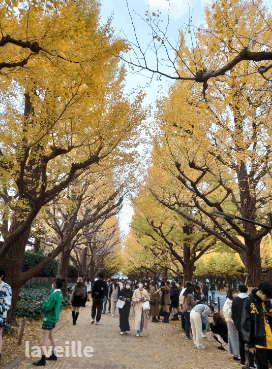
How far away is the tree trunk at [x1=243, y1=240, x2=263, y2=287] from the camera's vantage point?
26.5ft

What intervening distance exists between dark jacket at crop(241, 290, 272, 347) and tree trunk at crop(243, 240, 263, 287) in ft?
11.1

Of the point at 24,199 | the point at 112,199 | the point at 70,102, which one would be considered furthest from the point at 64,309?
the point at 70,102

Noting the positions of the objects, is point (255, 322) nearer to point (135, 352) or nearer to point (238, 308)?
point (238, 308)

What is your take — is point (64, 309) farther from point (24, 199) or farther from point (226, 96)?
point (226, 96)

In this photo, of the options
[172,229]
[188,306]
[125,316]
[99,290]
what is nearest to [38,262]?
[172,229]

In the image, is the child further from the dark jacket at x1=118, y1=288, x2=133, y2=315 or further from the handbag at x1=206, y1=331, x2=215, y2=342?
the handbag at x1=206, y1=331, x2=215, y2=342

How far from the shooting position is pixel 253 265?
26.9 feet

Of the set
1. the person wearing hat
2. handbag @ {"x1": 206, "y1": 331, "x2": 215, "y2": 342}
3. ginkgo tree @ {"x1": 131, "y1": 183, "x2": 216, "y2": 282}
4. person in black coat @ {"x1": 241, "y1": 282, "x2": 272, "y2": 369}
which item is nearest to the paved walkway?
handbag @ {"x1": 206, "y1": 331, "x2": 215, "y2": 342}

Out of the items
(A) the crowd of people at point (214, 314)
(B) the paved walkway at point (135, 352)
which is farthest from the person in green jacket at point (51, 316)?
(B) the paved walkway at point (135, 352)

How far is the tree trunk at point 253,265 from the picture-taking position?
318 inches

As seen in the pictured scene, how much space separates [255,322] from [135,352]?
3.68m

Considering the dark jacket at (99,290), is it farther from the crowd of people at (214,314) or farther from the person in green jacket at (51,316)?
the person in green jacket at (51,316)

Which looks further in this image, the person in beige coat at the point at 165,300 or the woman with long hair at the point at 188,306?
the person in beige coat at the point at 165,300

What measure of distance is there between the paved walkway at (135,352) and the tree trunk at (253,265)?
2.03 metres
